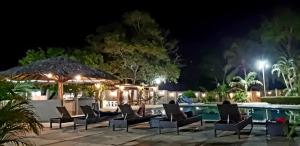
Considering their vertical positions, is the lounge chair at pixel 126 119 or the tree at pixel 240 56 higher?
the tree at pixel 240 56

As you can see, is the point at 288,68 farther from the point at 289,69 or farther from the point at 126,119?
the point at 126,119

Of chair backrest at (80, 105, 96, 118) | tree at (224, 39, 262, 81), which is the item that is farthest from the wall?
tree at (224, 39, 262, 81)

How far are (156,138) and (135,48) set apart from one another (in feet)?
69.6

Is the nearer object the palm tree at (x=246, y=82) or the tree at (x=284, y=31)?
the tree at (x=284, y=31)

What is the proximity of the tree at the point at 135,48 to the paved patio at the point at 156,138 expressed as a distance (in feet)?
62.5

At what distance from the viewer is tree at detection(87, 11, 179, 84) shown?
31.2 meters

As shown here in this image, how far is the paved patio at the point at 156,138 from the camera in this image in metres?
9.12

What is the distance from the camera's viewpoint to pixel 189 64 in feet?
156

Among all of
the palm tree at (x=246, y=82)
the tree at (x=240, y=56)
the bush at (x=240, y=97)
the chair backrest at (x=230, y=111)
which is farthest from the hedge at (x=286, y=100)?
the chair backrest at (x=230, y=111)

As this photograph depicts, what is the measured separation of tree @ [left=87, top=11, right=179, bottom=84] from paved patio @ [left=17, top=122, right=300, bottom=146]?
1904 cm

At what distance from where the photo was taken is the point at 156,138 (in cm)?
1020

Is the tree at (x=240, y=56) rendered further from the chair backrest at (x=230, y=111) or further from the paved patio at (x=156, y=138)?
the chair backrest at (x=230, y=111)

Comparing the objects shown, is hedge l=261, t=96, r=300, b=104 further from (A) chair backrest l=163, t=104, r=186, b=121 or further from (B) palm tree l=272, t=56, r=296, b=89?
(A) chair backrest l=163, t=104, r=186, b=121

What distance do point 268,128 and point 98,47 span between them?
2374 cm
